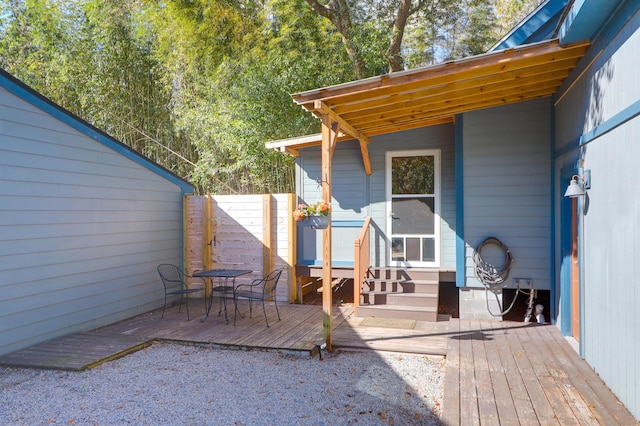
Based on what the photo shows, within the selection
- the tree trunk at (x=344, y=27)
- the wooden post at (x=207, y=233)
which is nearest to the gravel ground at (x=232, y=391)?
the wooden post at (x=207, y=233)

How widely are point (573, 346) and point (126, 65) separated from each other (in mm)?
10941

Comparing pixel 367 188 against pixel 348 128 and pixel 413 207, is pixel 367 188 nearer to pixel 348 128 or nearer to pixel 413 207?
pixel 413 207

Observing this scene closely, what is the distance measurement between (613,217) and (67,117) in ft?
17.7

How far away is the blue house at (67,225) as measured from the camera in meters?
4.39

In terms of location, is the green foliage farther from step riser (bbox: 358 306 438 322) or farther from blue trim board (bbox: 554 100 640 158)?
blue trim board (bbox: 554 100 640 158)

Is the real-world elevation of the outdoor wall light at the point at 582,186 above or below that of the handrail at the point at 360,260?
above

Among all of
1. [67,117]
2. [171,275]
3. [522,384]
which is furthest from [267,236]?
[522,384]

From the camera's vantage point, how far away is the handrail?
5679 mm

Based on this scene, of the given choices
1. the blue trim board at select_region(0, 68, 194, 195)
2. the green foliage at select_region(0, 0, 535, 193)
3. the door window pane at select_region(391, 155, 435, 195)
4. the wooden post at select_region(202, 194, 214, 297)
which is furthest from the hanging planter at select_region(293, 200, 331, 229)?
the green foliage at select_region(0, 0, 535, 193)

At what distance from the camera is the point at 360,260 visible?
5793 millimetres

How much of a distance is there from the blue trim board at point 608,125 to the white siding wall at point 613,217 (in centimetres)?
1

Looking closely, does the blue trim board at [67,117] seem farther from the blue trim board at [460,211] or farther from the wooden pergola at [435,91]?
the blue trim board at [460,211]

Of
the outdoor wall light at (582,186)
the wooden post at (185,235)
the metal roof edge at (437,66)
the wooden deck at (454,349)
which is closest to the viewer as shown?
the wooden deck at (454,349)

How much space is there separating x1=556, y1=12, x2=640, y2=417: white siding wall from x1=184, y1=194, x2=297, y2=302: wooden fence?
399 centimetres
